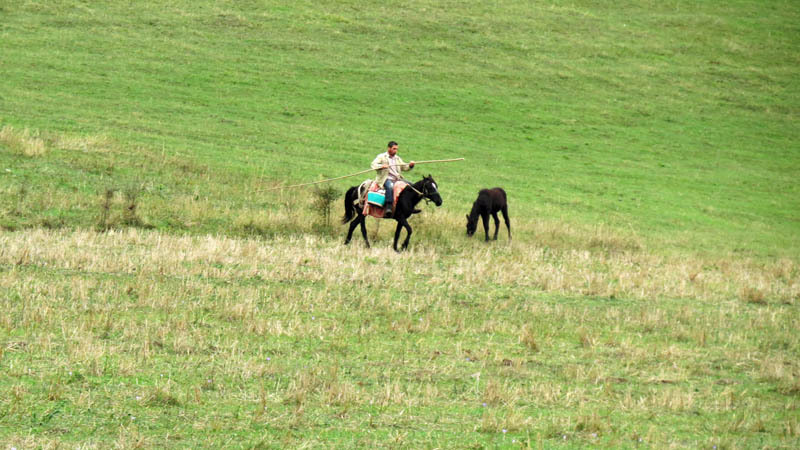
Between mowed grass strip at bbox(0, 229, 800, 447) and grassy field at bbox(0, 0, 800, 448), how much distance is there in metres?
0.05

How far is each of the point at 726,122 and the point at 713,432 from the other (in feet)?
146

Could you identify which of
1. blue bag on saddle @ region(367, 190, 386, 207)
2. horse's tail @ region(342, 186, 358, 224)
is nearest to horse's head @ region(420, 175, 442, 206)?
blue bag on saddle @ region(367, 190, 386, 207)

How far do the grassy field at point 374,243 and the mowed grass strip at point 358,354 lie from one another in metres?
0.05

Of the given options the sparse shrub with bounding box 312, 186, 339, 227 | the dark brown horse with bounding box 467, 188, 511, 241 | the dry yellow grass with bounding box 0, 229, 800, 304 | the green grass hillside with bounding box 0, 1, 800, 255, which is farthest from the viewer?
the green grass hillside with bounding box 0, 1, 800, 255

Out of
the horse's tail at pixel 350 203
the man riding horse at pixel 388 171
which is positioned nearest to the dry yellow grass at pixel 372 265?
the horse's tail at pixel 350 203

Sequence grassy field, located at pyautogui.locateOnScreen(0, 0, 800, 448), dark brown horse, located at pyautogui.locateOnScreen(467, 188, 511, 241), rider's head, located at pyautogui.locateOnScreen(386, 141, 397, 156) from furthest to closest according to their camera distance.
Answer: dark brown horse, located at pyautogui.locateOnScreen(467, 188, 511, 241) → rider's head, located at pyautogui.locateOnScreen(386, 141, 397, 156) → grassy field, located at pyautogui.locateOnScreen(0, 0, 800, 448)

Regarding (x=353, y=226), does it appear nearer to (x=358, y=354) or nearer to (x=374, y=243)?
(x=374, y=243)

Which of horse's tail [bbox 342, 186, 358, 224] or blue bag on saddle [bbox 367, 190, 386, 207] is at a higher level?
blue bag on saddle [bbox 367, 190, 386, 207]

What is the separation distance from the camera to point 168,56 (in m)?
47.6

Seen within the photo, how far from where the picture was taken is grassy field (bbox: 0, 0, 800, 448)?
30.9 ft

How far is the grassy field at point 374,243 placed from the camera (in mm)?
9422

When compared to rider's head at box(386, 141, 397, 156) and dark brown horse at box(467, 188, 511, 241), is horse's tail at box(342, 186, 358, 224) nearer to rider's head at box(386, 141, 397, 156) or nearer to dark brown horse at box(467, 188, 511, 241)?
rider's head at box(386, 141, 397, 156)

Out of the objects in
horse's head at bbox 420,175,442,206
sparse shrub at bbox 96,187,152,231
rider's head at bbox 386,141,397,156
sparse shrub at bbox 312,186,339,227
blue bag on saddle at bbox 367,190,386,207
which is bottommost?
sparse shrub at bbox 96,187,152,231

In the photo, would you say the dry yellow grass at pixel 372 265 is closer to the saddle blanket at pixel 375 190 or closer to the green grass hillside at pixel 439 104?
the saddle blanket at pixel 375 190
